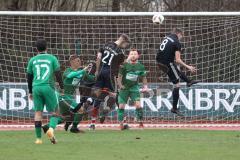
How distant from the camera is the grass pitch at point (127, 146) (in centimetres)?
1141

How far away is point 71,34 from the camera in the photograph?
22156 millimetres

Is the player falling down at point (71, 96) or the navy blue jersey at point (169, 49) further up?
the navy blue jersey at point (169, 49)

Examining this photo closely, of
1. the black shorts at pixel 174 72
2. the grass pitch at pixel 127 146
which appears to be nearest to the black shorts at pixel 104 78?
the grass pitch at pixel 127 146

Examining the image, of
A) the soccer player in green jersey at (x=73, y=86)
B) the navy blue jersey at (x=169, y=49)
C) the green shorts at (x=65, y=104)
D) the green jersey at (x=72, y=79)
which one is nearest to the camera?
the green jersey at (x=72, y=79)

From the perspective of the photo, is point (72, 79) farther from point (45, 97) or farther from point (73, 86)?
point (45, 97)

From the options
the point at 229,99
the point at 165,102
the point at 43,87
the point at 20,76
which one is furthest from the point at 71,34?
the point at 43,87

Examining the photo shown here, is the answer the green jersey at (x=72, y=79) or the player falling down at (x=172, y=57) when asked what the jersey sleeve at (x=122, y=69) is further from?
the green jersey at (x=72, y=79)

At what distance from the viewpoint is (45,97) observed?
13820mm

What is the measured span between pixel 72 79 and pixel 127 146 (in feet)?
12.9

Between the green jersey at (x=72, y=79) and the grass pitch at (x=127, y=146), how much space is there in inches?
41.8

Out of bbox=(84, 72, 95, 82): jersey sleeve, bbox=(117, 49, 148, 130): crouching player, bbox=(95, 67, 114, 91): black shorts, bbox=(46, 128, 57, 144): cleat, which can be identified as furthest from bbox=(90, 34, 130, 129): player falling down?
bbox=(46, 128, 57, 144): cleat

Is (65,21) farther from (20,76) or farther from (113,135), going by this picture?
(113,135)

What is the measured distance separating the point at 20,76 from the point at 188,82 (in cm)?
613

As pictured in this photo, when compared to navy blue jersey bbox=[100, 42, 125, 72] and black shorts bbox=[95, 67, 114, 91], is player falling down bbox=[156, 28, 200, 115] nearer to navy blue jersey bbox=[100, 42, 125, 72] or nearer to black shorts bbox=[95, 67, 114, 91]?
navy blue jersey bbox=[100, 42, 125, 72]
